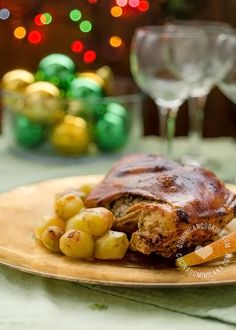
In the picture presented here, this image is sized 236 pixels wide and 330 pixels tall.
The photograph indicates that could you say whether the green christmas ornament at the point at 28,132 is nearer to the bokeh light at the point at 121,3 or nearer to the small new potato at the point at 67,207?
the small new potato at the point at 67,207

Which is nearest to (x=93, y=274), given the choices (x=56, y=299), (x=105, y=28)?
(x=56, y=299)

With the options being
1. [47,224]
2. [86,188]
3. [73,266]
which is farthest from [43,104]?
[73,266]

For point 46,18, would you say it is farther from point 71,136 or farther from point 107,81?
point 71,136

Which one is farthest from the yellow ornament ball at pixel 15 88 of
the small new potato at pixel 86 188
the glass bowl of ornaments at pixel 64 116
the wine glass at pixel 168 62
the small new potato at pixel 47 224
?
the small new potato at pixel 47 224

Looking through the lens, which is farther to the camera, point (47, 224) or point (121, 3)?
point (121, 3)

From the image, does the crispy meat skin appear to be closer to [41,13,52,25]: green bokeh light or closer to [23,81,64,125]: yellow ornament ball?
[23,81,64,125]: yellow ornament ball

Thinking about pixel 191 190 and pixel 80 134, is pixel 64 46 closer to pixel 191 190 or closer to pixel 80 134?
pixel 80 134
